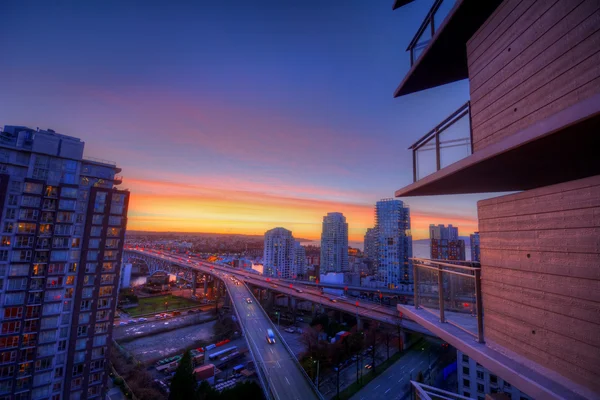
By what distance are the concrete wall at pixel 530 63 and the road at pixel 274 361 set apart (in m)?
19.8

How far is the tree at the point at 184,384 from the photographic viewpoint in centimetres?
1933

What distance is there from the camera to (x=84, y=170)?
76.7 ft

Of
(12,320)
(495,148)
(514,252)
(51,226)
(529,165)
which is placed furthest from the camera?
(51,226)

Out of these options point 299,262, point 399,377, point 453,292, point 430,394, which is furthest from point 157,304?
point 453,292

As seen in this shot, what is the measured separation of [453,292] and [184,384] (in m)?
21.4

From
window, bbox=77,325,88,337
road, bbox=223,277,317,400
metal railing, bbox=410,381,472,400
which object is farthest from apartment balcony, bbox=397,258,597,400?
window, bbox=77,325,88,337

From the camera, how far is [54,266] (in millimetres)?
21250

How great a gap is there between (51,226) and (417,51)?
2685 cm

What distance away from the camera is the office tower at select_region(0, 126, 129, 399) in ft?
64.1

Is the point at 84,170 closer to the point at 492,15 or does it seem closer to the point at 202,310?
the point at 492,15

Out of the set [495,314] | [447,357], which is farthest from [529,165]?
[447,357]

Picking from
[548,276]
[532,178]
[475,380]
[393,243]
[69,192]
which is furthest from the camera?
[393,243]

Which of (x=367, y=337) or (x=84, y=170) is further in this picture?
(x=367, y=337)

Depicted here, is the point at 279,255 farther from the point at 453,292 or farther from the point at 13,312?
the point at 453,292
